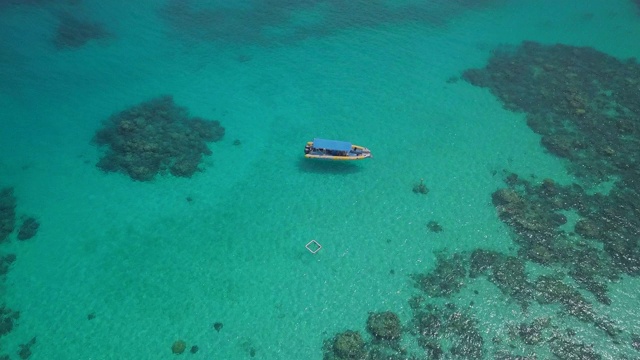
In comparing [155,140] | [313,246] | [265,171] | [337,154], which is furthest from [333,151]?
[155,140]

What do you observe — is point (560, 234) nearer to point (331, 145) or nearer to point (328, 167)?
point (328, 167)

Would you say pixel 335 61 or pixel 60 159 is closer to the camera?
pixel 60 159

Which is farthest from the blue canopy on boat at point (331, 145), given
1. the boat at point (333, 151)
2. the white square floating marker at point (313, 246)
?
the white square floating marker at point (313, 246)

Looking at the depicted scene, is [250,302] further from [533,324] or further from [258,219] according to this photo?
[533,324]

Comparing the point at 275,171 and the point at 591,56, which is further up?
the point at 591,56

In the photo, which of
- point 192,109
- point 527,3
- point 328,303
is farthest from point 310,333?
point 527,3

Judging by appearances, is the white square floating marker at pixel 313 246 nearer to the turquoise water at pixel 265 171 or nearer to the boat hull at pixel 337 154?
the turquoise water at pixel 265 171
